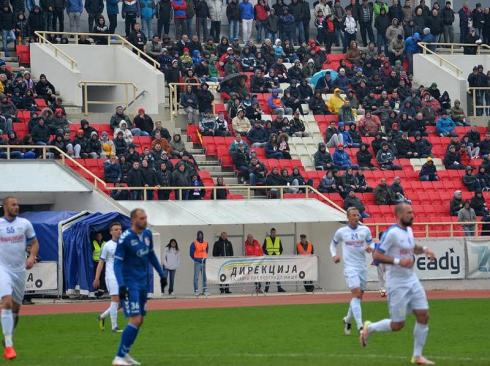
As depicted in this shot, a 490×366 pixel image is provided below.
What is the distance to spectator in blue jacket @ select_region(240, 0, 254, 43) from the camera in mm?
47062

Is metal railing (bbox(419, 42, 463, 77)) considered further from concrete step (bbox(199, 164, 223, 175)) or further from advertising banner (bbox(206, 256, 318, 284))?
advertising banner (bbox(206, 256, 318, 284))

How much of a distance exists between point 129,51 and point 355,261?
74.4ft

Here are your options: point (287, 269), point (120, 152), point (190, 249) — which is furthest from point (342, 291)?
point (120, 152)

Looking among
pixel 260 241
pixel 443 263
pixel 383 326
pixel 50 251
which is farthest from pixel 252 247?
pixel 383 326

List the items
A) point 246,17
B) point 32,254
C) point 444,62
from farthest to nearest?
1. point 444,62
2. point 246,17
3. point 32,254

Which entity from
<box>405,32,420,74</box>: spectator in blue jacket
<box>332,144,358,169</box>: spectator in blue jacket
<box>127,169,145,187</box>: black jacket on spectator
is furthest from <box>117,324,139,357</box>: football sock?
<box>405,32,420,74</box>: spectator in blue jacket

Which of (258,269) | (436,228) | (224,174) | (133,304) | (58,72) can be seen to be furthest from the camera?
(58,72)

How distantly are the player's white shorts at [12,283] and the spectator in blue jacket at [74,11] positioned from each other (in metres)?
26.1

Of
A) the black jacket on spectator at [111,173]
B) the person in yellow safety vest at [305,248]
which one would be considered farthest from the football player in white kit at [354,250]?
the black jacket on spectator at [111,173]

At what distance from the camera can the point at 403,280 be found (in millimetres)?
16125

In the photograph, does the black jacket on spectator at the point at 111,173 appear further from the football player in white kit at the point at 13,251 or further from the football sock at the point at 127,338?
the football sock at the point at 127,338

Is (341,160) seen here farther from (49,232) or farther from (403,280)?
(403,280)

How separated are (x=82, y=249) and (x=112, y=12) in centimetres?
1419

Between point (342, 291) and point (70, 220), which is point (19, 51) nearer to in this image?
point (70, 220)
